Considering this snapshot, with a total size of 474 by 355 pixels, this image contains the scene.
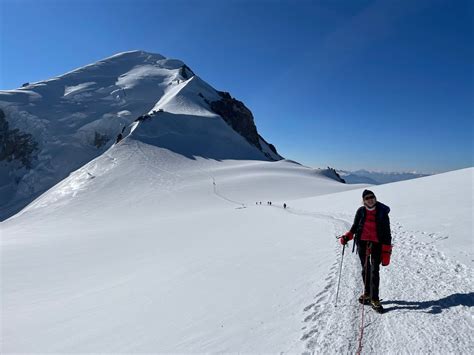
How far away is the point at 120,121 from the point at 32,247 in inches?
3448

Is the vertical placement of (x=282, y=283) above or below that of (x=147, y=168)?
below

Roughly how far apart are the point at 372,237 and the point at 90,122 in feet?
355

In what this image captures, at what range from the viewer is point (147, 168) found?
5497cm

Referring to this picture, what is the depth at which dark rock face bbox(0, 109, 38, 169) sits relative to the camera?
272 feet

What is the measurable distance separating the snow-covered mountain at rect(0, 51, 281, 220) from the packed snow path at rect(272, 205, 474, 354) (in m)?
65.5

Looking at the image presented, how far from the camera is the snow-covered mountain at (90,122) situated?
76.9 m

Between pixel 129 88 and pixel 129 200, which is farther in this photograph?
pixel 129 88

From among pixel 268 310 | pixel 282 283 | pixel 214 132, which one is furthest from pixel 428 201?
pixel 214 132

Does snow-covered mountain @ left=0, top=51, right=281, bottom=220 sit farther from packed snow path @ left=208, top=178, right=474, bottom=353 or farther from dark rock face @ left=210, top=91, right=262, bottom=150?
packed snow path @ left=208, top=178, right=474, bottom=353

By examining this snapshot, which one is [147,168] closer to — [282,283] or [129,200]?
[129,200]

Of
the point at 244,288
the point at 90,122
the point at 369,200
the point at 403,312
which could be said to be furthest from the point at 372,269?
the point at 90,122

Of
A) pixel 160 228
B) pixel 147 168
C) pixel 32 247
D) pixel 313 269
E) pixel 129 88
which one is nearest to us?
pixel 313 269

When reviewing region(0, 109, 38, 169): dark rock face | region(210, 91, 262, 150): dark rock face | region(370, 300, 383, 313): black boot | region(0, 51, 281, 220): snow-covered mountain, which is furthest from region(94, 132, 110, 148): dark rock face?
region(370, 300, 383, 313): black boot

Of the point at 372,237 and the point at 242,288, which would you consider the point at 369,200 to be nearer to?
the point at 372,237
